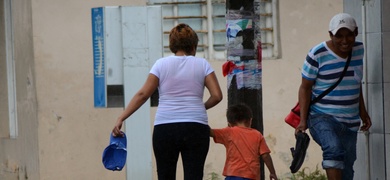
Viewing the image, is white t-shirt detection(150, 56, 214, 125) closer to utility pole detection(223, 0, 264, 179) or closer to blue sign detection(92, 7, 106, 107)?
utility pole detection(223, 0, 264, 179)

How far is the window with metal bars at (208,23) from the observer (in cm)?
1302

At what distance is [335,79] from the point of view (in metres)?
7.99

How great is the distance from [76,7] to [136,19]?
3.65 metres

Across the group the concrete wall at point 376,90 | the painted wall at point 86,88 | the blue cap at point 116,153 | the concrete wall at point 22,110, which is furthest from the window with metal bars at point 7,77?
the blue cap at point 116,153

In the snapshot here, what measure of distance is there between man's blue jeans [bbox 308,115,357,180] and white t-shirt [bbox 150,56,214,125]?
86cm

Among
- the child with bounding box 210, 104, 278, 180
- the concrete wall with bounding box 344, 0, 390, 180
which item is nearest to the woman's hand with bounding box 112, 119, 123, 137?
the child with bounding box 210, 104, 278, 180

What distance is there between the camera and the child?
8391 mm

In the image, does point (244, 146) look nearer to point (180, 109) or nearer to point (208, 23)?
point (180, 109)

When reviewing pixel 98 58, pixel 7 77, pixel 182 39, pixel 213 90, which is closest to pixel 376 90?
pixel 213 90

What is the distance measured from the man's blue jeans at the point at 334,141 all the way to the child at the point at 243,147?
0.48m

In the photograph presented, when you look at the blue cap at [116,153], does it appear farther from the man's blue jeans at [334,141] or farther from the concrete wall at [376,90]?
the concrete wall at [376,90]

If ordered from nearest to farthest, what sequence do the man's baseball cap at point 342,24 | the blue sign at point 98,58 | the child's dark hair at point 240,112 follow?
the man's baseball cap at point 342,24
the child's dark hair at point 240,112
the blue sign at point 98,58

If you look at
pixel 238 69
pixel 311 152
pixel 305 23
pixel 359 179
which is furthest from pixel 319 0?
pixel 238 69

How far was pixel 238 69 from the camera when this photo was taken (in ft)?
27.5
